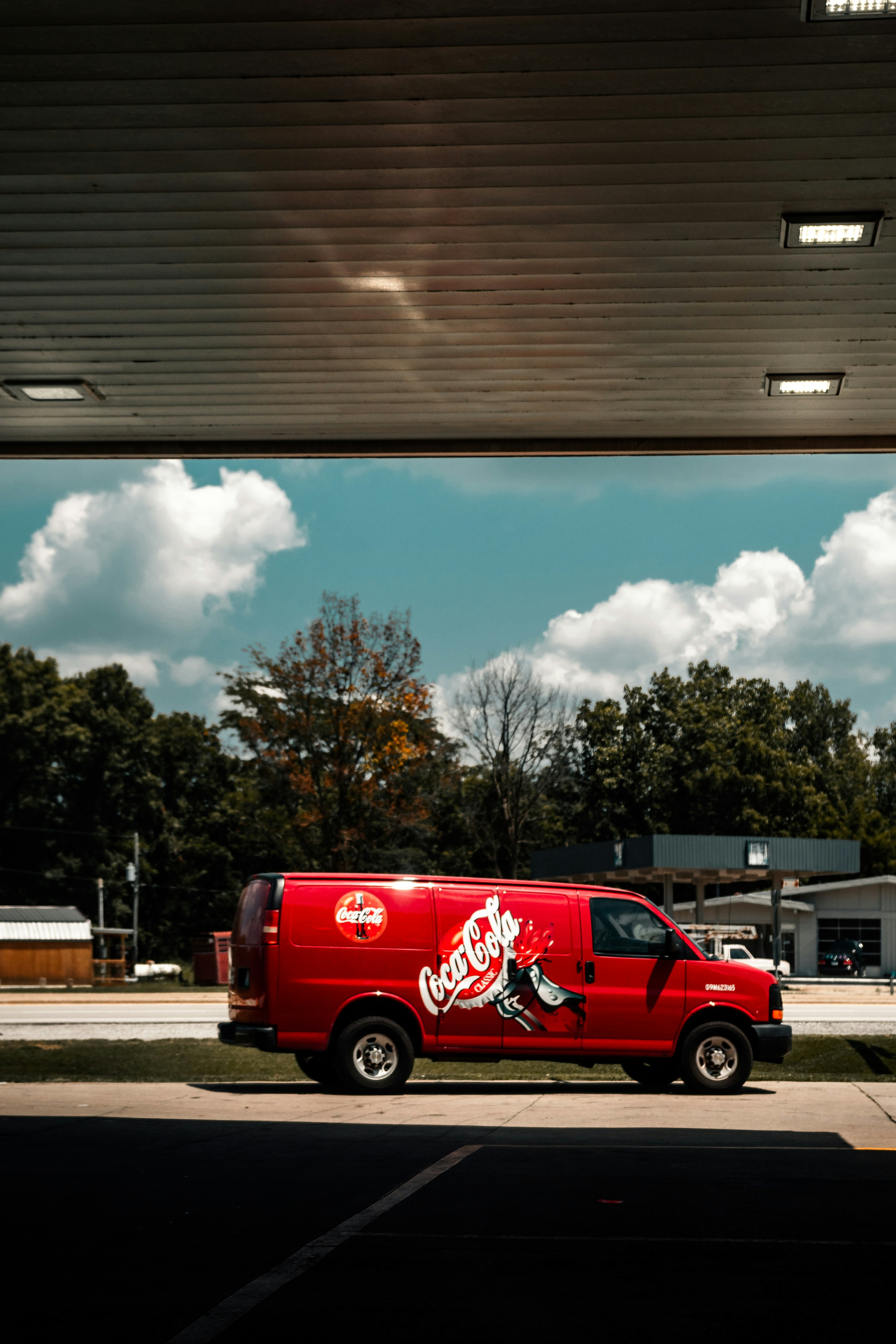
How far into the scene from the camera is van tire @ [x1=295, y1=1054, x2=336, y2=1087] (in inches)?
555

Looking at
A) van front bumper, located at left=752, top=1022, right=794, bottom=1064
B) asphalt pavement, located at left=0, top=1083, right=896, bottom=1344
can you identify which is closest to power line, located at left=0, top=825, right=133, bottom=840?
asphalt pavement, located at left=0, top=1083, right=896, bottom=1344

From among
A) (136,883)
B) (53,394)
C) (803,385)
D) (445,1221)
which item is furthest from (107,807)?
(445,1221)

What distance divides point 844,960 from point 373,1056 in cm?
5099

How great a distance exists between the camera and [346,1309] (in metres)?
5.02

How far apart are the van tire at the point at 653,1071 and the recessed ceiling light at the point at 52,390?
334 inches

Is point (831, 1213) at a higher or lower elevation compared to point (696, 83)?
lower

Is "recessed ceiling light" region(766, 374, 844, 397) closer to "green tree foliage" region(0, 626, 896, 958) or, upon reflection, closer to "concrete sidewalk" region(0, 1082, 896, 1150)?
"concrete sidewalk" region(0, 1082, 896, 1150)

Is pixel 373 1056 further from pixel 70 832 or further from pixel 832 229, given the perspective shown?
pixel 70 832

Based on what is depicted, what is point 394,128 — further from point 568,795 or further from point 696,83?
point 568,795

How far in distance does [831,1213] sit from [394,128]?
587cm

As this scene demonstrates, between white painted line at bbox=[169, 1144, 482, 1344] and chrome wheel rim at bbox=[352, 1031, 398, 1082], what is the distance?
5.08m

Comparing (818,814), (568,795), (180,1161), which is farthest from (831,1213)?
(818,814)

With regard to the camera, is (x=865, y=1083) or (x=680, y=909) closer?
(x=865, y=1083)

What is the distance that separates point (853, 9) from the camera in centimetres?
568
